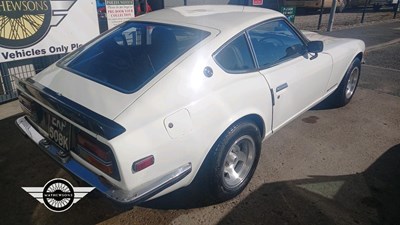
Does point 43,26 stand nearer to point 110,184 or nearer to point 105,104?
point 105,104

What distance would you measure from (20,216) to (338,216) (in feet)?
8.89

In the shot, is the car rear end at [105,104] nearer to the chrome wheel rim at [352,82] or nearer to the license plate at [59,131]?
the license plate at [59,131]

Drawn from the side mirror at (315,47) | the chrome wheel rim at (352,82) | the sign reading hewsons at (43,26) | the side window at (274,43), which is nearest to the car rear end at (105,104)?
the side window at (274,43)

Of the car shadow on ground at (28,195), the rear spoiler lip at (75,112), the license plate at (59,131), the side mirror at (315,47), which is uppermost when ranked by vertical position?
the side mirror at (315,47)

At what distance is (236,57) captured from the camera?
2.63 metres

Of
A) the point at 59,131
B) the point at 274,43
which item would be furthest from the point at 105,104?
the point at 274,43

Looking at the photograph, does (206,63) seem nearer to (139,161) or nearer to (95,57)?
(139,161)

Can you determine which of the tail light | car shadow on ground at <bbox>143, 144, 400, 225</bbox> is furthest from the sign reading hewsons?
car shadow on ground at <bbox>143, 144, 400, 225</bbox>

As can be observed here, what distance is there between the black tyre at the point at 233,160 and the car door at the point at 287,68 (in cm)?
42

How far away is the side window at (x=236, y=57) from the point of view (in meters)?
2.48

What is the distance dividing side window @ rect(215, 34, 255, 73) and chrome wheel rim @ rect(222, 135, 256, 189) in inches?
24.7

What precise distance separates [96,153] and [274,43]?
2407 millimetres

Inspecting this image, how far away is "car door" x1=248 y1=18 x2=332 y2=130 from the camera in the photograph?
2920mm

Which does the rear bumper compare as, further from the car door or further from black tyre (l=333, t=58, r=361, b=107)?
black tyre (l=333, t=58, r=361, b=107)
